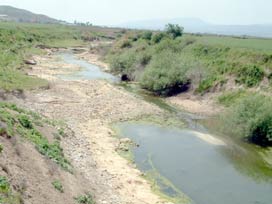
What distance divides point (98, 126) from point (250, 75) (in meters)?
23.4

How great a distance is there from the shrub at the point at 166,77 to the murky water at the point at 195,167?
57.7 feet

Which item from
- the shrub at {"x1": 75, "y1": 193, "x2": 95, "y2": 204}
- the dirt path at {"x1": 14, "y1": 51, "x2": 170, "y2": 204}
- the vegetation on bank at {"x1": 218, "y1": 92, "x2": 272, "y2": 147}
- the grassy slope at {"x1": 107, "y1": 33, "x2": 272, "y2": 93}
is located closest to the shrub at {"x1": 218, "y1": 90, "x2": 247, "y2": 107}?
the grassy slope at {"x1": 107, "y1": 33, "x2": 272, "y2": 93}

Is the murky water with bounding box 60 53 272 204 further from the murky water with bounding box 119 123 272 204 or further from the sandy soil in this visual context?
the sandy soil

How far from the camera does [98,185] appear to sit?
2428cm

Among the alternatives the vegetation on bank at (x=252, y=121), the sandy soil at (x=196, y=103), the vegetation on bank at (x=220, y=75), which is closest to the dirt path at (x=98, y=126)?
the sandy soil at (x=196, y=103)

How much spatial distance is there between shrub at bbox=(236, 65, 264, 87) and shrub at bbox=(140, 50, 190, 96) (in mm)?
7701

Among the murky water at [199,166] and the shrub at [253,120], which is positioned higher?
the shrub at [253,120]

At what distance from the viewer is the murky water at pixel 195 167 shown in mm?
25719

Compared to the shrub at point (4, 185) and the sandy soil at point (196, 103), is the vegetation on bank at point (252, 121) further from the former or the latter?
the shrub at point (4, 185)

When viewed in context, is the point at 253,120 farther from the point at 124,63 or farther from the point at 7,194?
the point at 124,63

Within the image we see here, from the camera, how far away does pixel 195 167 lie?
1180 inches

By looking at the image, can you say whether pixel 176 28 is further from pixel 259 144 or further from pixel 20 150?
pixel 20 150

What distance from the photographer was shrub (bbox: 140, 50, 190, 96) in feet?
184

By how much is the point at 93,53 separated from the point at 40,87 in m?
58.1
